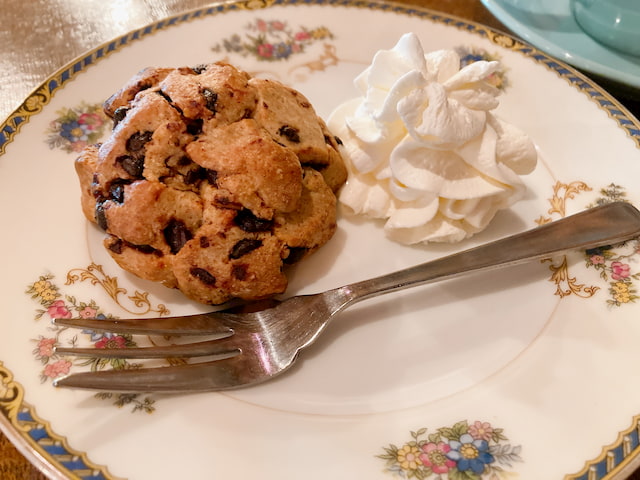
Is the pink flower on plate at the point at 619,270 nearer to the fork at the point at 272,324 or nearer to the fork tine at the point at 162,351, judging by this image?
the fork at the point at 272,324

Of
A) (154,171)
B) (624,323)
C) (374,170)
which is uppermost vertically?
(154,171)

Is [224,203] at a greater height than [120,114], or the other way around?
[120,114]

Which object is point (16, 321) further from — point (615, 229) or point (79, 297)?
point (615, 229)

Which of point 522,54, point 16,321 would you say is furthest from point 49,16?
point 522,54

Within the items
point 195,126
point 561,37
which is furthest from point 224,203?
point 561,37

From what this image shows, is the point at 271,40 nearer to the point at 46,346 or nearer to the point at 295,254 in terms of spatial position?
the point at 295,254

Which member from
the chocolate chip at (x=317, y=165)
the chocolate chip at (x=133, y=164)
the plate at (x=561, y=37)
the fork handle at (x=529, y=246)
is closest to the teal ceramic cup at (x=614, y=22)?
the plate at (x=561, y=37)

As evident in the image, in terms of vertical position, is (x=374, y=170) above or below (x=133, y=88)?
below

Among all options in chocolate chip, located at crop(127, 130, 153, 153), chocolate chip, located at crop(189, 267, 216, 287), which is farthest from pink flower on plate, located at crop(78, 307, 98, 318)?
chocolate chip, located at crop(127, 130, 153, 153)
